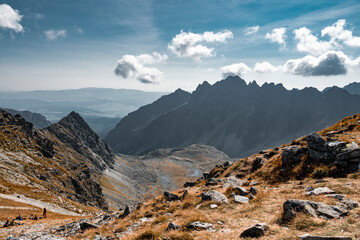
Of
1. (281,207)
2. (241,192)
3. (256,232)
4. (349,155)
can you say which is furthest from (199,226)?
(349,155)

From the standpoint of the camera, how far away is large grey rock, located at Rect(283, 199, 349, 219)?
9539mm

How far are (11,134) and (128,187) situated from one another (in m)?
112

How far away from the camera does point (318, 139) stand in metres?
21.1

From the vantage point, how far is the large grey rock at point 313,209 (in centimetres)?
954

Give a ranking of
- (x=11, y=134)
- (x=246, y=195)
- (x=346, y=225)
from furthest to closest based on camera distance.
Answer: (x=11, y=134) → (x=246, y=195) → (x=346, y=225)

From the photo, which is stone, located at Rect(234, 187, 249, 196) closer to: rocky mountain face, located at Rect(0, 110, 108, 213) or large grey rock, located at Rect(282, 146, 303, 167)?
large grey rock, located at Rect(282, 146, 303, 167)

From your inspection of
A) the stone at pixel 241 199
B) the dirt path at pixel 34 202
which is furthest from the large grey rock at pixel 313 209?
the dirt path at pixel 34 202

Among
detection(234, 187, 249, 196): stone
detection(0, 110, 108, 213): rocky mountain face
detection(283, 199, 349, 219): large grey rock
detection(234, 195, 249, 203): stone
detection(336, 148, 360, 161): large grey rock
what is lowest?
detection(0, 110, 108, 213): rocky mountain face

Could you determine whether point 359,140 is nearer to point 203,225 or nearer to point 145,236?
point 203,225

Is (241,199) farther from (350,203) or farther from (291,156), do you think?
(291,156)

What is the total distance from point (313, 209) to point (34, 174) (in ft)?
330

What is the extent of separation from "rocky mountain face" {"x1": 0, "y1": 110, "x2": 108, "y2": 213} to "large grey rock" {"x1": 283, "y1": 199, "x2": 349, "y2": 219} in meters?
69.2

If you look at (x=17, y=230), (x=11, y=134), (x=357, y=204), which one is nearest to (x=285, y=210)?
(x=357, y=204)

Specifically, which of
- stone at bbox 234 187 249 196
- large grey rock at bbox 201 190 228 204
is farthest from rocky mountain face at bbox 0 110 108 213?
stone at bbox 234 187 249 196
